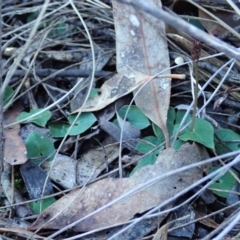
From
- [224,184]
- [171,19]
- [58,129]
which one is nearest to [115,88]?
[58,129]

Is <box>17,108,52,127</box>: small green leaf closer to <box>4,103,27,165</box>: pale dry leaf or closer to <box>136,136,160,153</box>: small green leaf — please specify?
<box>4,103,27,165</box>: pale dry leaf

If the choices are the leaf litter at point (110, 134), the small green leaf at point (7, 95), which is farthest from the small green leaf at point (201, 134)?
the small green leaf at point (7, 95)

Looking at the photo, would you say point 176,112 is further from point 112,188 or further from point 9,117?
point 9,117

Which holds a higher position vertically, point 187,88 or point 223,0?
point 223,0

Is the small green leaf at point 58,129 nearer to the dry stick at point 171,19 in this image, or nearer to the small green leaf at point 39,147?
the small green leaf at point 39,147

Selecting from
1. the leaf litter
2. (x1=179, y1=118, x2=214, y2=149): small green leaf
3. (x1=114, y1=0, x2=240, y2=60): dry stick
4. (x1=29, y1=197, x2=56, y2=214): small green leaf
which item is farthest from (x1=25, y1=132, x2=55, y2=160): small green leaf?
(x1=114, y1=0, x2=240, y2=60): dry stick

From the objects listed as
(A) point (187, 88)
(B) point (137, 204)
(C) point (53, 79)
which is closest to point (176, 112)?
(A) point (187, 88)
